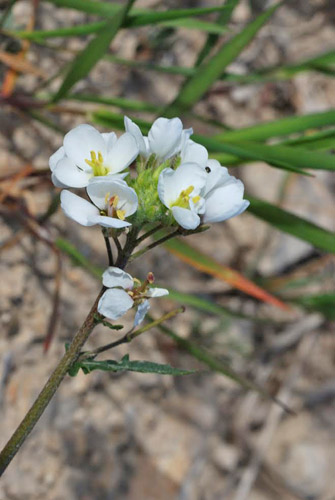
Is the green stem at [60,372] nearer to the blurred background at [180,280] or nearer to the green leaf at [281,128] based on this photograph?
the blurred background at [180,280]

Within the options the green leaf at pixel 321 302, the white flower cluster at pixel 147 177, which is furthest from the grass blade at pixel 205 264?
the white flower cluster at pixel 147 177

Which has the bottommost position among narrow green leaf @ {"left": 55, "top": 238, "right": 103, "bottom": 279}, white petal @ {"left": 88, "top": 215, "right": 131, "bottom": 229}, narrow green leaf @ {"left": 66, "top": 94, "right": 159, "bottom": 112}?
narrow green leaf @ {"left": 55, "top": 238, "right": 103, "bottom": 279}

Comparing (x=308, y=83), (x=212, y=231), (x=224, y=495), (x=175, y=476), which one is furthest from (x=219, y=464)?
(x=308, y=83)

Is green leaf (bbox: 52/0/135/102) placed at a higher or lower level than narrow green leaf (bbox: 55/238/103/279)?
higher

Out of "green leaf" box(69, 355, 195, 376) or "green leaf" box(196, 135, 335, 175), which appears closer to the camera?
"green leaf" box(69, 355, 195, 376)

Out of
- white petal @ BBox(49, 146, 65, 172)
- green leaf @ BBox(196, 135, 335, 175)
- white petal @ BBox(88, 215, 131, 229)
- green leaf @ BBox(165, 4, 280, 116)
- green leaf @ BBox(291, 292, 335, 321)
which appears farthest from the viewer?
green leaf @ BBox(291, 292, 335, 321)

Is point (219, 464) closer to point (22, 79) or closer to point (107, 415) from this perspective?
point (107, 415)

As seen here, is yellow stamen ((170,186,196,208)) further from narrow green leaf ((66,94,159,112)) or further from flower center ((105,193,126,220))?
narrow green leaf ((66,94,159,112))

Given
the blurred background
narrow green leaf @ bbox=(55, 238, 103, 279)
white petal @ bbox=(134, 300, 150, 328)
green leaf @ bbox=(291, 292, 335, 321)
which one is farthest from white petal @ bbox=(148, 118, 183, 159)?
green leaf @ bbox=(291, 292, 335, 321)
